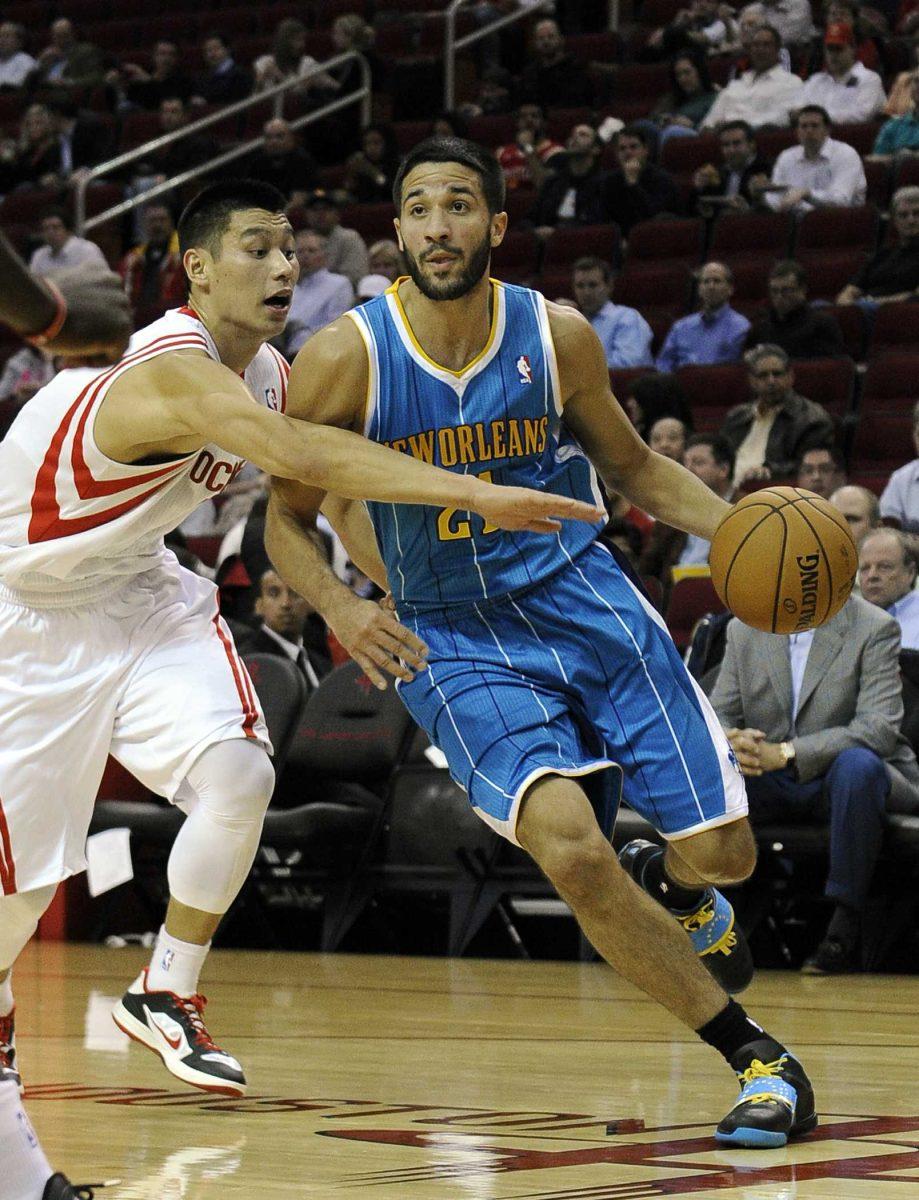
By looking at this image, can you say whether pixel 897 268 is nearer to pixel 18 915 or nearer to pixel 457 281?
pixel 457 281

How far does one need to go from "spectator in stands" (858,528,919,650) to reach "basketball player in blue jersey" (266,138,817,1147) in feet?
11.5

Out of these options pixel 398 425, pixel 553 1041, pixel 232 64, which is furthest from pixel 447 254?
pixel 232 64

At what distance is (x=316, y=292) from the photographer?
12.9 meters

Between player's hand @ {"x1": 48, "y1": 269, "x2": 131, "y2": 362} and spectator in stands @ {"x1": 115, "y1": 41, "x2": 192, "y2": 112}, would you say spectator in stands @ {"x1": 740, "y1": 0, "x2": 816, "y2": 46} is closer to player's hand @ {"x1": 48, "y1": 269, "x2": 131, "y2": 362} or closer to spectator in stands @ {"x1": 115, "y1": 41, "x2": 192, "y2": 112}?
spectator in stands @ {"x1": 115, "y1": 41, "x2": 192, "y2": 112}

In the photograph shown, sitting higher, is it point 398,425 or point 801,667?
point 398,425

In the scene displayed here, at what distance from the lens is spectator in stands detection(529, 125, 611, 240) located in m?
13.6

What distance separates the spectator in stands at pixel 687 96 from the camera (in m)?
14.1

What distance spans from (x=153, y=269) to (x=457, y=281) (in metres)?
11.0

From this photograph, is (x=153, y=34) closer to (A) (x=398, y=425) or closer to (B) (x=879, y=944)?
(B) (x=879, y=944)

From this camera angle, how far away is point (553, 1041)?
5410 millimetres

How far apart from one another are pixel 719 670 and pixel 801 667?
33 cm

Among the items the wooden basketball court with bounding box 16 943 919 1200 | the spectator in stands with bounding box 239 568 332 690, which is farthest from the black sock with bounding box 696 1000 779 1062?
the spectator in stands with bounding box 239 568 332 690

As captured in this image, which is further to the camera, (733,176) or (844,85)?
(844,85)

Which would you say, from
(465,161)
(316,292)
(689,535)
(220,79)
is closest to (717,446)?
(689,535)
